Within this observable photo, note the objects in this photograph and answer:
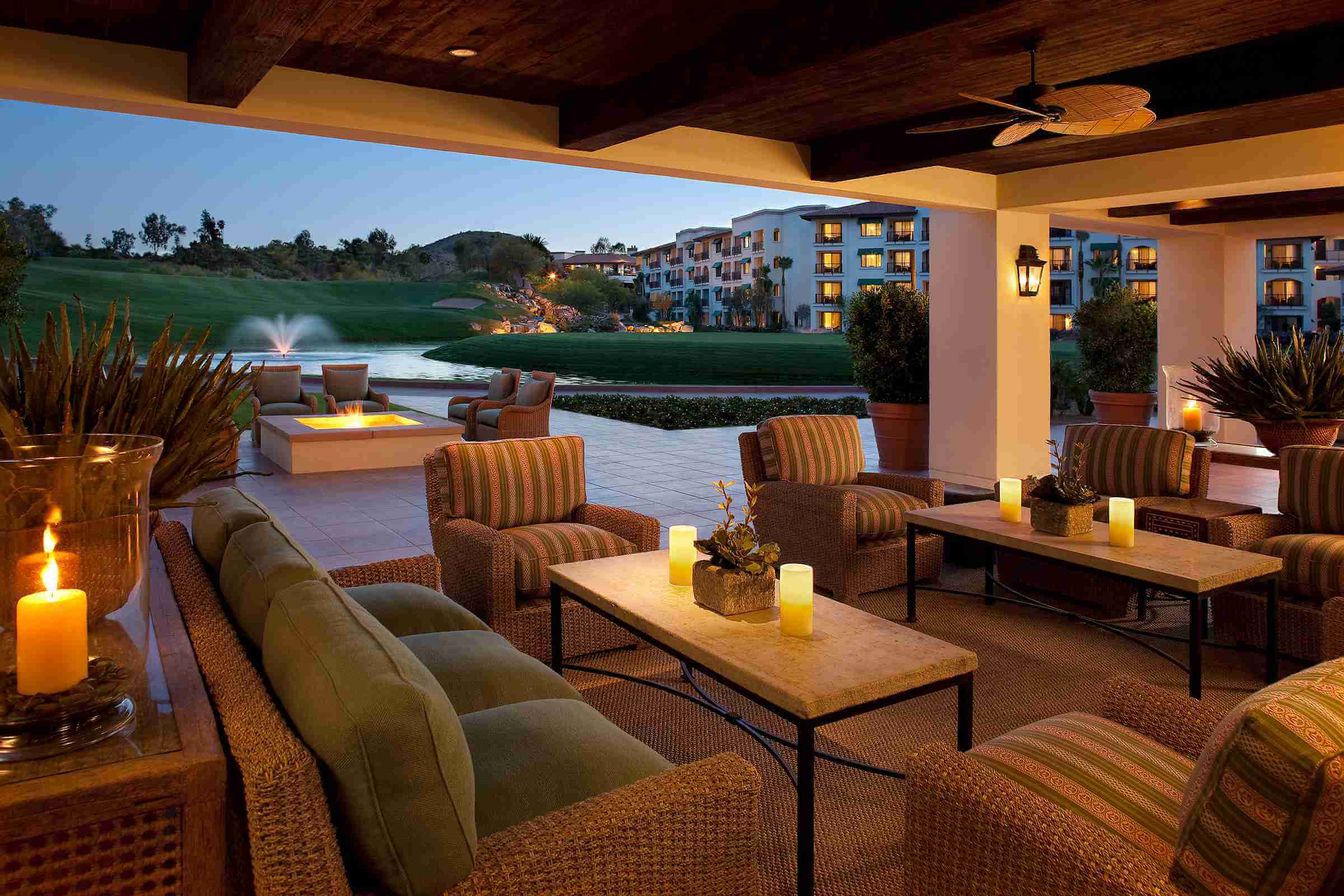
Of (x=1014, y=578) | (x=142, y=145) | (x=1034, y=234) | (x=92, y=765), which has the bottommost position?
(x=1014, y=578)

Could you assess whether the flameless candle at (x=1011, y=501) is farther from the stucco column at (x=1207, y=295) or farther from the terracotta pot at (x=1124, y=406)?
the terracotta pot at (x=1124, y=406)

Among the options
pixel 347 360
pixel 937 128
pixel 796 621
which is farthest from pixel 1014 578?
pixel 347 360

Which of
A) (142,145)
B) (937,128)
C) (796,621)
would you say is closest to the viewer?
(796,621)

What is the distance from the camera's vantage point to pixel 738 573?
2.70 metres

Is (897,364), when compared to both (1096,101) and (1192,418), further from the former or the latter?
(1096,101)

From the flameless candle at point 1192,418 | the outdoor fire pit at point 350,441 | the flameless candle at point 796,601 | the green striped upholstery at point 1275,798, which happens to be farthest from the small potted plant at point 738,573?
the outdoor fire pit at point 350,441

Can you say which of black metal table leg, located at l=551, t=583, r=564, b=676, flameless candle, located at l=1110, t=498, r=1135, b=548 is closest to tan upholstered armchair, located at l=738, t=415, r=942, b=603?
flameless candle, located at l=1110, t=498, r=1135, b=548

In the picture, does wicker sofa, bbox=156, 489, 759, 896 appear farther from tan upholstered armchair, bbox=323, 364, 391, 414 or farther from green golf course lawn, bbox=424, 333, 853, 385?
green golf course lawn, bbox=424, 333, 853, 385

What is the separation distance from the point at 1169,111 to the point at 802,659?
4095mm

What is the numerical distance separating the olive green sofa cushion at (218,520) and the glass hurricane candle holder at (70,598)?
0.79 meters

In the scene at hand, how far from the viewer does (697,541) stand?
313 centimetres

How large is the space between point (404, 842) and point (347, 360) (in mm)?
20430

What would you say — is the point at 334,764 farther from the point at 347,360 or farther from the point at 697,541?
the point at 347,360

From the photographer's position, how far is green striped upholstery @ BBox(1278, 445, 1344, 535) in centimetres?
375
